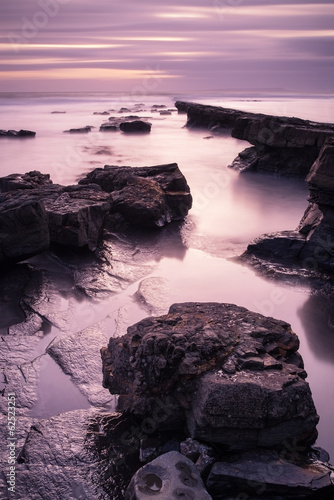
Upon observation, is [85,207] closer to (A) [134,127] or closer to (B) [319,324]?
(B) [319,324]

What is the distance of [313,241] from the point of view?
25.3ft

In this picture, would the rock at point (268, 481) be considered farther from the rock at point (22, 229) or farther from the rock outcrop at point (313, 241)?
the rock at point (22, 229)

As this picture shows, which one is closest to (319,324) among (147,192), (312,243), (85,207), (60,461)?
(312,243)

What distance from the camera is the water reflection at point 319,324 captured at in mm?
5281

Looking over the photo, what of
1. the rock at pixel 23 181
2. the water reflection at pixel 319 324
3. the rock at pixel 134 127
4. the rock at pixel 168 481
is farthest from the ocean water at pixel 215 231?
the rock at pixel 134 127

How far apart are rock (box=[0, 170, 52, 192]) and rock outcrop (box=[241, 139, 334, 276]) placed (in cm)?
524

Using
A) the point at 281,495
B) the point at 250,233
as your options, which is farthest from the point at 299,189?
the point at 281,495

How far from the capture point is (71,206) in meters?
8.09

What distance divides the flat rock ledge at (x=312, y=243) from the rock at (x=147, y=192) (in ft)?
7.33

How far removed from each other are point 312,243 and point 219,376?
469cm

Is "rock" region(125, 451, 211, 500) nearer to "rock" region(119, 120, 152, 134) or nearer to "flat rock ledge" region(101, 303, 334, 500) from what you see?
"flat rock ledge" region(101, 303, 334, 500)

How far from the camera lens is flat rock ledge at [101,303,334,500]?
319 centimetres

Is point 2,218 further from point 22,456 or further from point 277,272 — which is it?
point 277,272

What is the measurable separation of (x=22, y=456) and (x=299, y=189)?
11.8 m
